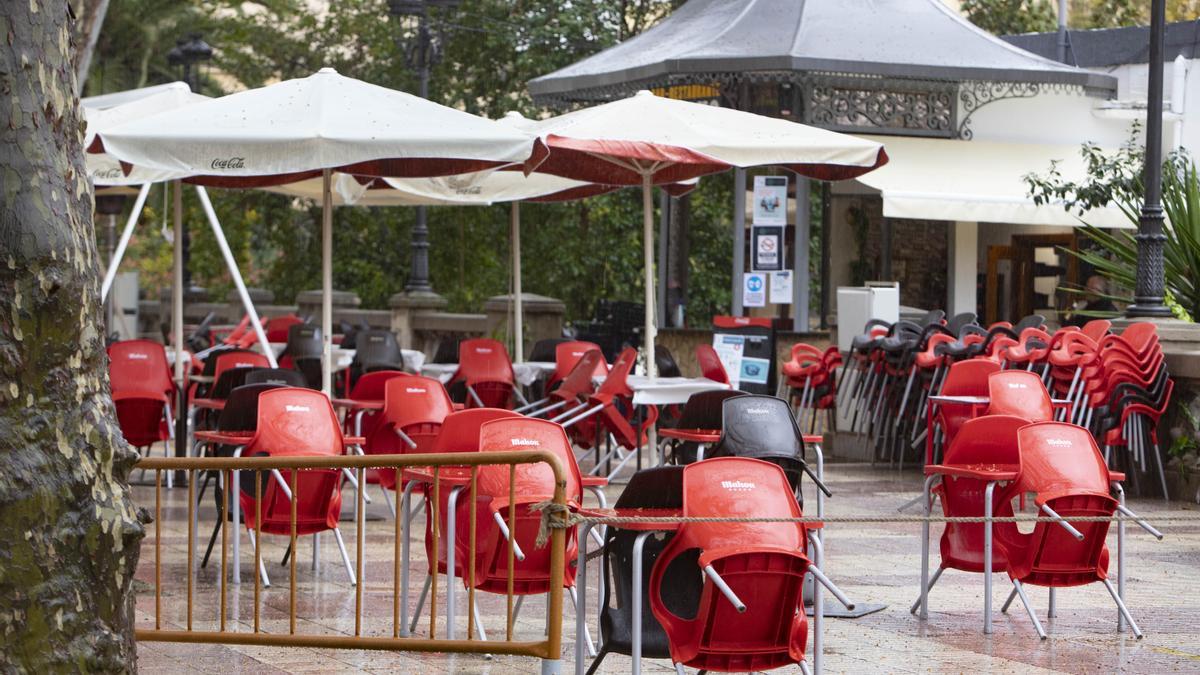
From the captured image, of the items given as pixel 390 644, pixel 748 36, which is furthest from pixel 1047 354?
pixel 390 644

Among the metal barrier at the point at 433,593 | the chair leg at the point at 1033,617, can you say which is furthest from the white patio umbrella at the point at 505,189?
the metal barrier at the point at 433,593

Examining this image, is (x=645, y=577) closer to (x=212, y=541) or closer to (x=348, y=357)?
(x=212, y=541)

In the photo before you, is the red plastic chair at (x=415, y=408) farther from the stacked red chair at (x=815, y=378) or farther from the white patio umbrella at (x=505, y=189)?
the stacked red chair at (x=815, y=378)

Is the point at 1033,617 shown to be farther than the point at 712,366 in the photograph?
No

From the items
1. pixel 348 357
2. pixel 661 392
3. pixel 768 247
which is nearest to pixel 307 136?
pixel 661 392

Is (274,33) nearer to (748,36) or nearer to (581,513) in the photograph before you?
(748,36)

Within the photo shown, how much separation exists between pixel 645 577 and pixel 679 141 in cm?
587

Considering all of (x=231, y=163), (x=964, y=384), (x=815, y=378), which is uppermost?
(x=231, y=163)

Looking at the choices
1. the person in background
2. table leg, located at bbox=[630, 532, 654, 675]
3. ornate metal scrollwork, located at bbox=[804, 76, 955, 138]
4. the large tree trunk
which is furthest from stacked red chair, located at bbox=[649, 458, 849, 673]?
the person in background

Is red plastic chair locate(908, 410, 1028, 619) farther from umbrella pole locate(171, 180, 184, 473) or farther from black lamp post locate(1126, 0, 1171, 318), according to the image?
umbrella pole locate(171, 180, 184, 473)

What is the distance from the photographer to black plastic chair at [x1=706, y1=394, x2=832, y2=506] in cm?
857

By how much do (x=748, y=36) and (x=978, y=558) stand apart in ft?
41.7

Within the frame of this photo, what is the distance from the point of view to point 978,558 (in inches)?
324

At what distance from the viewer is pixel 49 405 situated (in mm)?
5113
